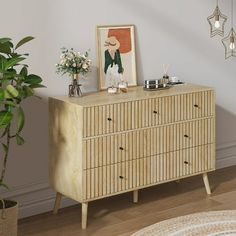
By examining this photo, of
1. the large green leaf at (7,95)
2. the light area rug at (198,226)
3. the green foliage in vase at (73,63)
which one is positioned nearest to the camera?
the large green leaf at (7,95)

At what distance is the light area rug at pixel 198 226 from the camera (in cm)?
368

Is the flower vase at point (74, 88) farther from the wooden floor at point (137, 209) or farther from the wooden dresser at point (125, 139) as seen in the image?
the wooden floor at point (137, 209)

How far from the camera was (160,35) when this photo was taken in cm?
458

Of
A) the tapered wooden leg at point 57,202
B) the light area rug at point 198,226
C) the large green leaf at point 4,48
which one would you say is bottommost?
the light area rug at point 198,226

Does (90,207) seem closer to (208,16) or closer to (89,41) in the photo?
(89,41)

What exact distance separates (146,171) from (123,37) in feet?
3.21

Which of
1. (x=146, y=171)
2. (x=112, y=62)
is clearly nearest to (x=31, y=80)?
(x=112, y=62)

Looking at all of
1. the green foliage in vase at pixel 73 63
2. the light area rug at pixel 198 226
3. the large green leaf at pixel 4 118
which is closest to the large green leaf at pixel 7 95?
the large green leaf at pixel 4 118

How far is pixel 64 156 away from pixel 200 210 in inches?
39.8

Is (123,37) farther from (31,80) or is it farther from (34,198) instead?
(34,198)

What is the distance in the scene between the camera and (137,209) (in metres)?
4.15

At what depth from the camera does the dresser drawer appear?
147 inches

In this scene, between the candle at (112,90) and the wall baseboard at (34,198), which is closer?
the wall baseboard at (34,198)

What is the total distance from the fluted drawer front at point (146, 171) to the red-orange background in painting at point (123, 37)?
819mm
